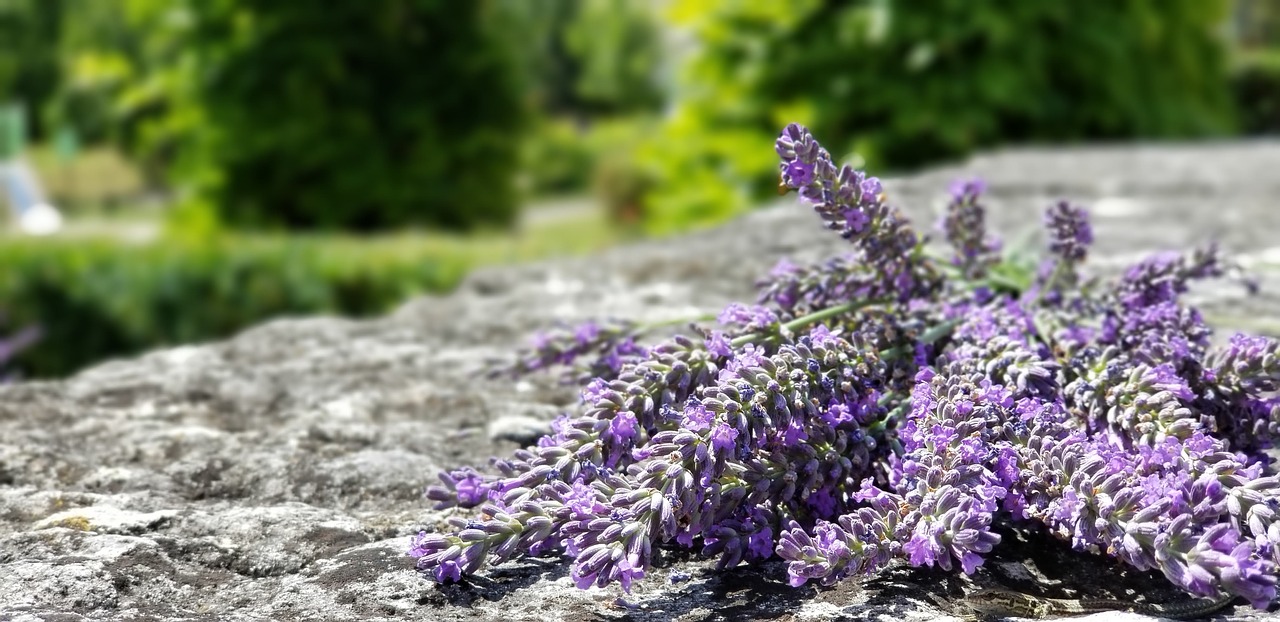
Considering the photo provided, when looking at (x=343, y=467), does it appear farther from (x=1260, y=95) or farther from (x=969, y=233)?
(x=1260, y=95)

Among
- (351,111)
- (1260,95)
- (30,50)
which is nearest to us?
(351,111)

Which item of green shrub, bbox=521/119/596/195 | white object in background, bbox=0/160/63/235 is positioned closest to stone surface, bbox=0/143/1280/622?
white object in background, bbox=0/160/63/235

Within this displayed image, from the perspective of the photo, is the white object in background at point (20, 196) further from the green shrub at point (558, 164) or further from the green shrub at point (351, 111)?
the green shrub at point (558, 164)

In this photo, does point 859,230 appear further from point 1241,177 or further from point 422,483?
point 1241,177

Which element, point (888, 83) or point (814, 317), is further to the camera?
point (888, 83)

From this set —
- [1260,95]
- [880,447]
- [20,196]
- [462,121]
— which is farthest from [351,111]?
[20,196]

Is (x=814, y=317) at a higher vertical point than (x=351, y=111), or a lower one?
lower

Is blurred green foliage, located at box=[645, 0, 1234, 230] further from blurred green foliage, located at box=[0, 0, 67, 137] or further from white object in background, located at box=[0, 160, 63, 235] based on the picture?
blurred green foliage, located at box=[0, 0, 67, 137]
